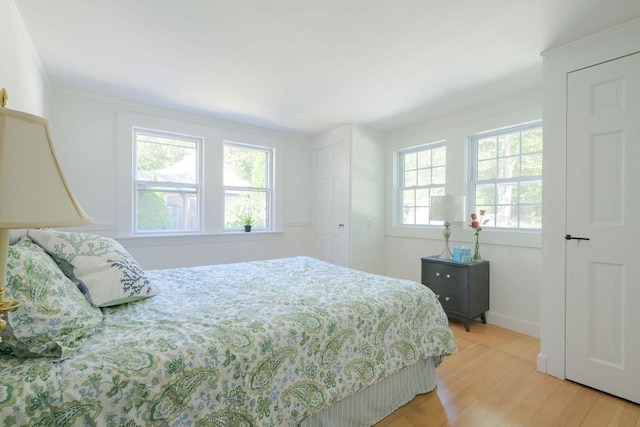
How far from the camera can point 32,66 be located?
2.22m

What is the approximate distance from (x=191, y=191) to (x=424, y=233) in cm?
292

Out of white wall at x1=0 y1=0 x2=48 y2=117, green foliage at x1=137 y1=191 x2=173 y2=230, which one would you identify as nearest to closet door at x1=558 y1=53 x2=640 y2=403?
white wall at x1=0 y1=0 x2=48 y2=117

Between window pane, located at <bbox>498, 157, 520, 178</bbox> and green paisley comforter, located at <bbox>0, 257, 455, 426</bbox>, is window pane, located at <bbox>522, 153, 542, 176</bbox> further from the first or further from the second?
green paisley comforter, located at <bbox>0, 257, 455, 426</bbox>

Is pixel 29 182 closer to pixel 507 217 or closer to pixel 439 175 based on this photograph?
pixel 507 217

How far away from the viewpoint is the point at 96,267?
4.85 ft

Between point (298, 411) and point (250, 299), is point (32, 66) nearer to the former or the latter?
point (250, 299)

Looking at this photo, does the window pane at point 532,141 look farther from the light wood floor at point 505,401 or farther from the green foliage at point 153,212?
the green foliage at point 153,212

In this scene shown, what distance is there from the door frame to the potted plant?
10.5ft

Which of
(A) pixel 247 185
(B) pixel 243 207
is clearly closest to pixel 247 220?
(B) pixel 243 207

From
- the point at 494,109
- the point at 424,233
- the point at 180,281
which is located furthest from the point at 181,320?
the point at 494,109

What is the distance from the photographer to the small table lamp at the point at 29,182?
0.63 metres

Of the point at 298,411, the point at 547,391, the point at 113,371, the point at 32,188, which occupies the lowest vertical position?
the point at 547,391

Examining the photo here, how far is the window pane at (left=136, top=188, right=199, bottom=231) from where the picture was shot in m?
3.38

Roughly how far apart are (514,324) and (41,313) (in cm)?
356
